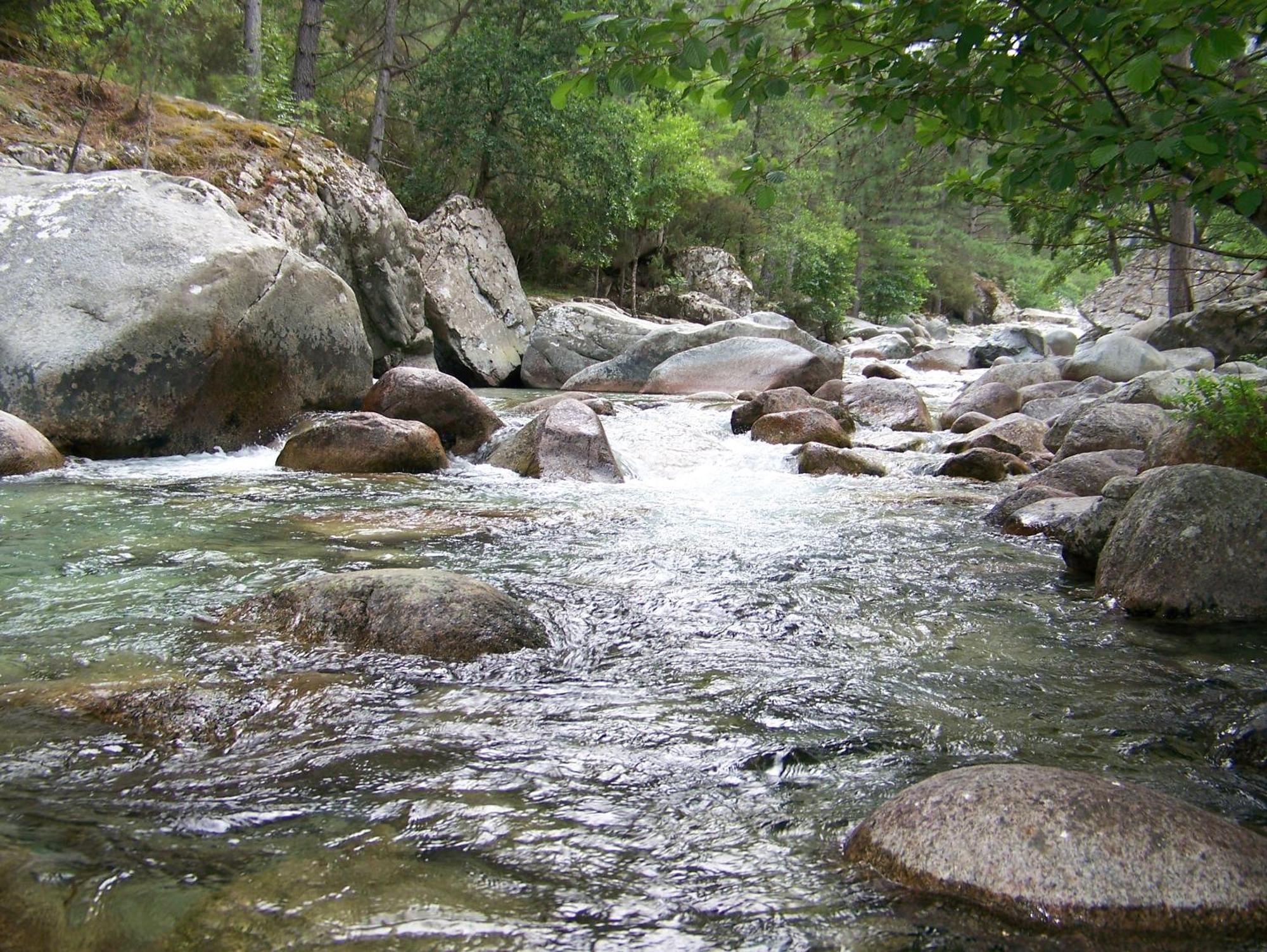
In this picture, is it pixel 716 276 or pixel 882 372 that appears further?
pixel 716 276

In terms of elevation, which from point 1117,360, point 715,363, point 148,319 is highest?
point 1117,360

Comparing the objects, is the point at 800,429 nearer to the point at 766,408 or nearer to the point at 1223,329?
the point at 766,408

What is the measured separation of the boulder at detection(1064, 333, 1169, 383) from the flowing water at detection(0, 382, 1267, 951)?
33.7 feet

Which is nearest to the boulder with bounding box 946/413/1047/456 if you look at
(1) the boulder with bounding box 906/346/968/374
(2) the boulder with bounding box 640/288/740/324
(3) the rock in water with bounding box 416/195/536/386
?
(3) the rock in water with bounding box 416/195/536/386

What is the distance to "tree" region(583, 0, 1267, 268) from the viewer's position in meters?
2.31

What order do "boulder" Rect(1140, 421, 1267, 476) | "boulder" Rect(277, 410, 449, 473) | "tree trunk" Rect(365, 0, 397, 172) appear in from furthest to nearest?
"tree trunk" Rect(365, 0, 397, 172)
"boulder" Rect(277, 410, 449, 473)
"boulder" Rect(1140, 421, 1267, 476)

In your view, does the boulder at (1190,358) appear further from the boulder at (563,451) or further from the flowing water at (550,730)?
the flowing water at (550,730)

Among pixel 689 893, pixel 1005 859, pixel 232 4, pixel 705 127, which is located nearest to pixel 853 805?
pixel 1005 859

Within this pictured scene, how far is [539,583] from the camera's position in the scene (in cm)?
465

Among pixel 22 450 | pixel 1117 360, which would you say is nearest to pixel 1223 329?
pixel 1117 360

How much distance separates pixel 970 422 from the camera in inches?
454

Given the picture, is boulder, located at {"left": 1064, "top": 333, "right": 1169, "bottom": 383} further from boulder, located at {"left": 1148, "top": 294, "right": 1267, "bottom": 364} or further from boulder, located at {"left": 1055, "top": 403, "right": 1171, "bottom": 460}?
boulder, located at {"left": 1055, "top": 403, "right": 1171, "bottom": 460}

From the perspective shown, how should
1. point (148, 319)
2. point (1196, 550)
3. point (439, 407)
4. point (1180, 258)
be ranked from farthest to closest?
point (1180, 258) < point (439, 407) < point (148, 319) < point (1196, 550)

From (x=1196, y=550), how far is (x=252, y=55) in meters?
16.1
